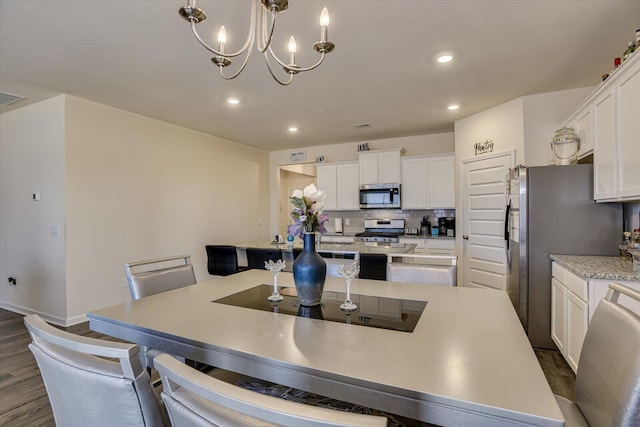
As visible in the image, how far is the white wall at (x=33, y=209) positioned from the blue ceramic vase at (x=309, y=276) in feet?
10.9

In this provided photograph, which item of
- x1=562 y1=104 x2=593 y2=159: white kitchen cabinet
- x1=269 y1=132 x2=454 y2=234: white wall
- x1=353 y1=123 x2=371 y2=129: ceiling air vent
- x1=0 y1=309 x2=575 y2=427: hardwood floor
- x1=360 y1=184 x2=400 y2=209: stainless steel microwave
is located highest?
x1=353 y1=123 x2=371 y2=129: ceiling air vent

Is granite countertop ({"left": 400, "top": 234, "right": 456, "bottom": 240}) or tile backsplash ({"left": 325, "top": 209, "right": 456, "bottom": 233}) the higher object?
tile backsplash ({"left": 325, "top": 209, "right": 456, "bottom": 233})

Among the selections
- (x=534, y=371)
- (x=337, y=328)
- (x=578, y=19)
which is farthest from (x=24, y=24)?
(x=578, y=19)

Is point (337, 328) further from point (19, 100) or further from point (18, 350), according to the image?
point (19, 100)

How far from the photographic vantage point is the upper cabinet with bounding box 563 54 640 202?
200cm

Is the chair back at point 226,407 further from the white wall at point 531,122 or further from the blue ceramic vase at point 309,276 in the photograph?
the white wall at point 531,122

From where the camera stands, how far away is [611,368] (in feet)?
3.22

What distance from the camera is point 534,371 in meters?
0.90

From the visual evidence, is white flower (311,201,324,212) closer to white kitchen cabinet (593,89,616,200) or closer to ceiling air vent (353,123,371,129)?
white kitchen cabinet (593,89,616,200)

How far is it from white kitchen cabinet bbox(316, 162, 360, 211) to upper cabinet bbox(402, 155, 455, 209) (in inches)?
34.8

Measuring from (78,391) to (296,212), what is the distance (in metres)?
1.05

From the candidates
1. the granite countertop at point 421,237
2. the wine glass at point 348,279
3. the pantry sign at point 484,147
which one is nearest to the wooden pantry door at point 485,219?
the pantry sign at point 484,147

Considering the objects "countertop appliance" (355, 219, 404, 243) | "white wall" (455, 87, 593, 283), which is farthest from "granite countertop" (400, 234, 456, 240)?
"white wall" (455, 87, 593, 283)

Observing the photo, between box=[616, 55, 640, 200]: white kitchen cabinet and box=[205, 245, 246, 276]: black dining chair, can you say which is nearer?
box=[616, 55, 640, 200]: white kitchen cabinet
